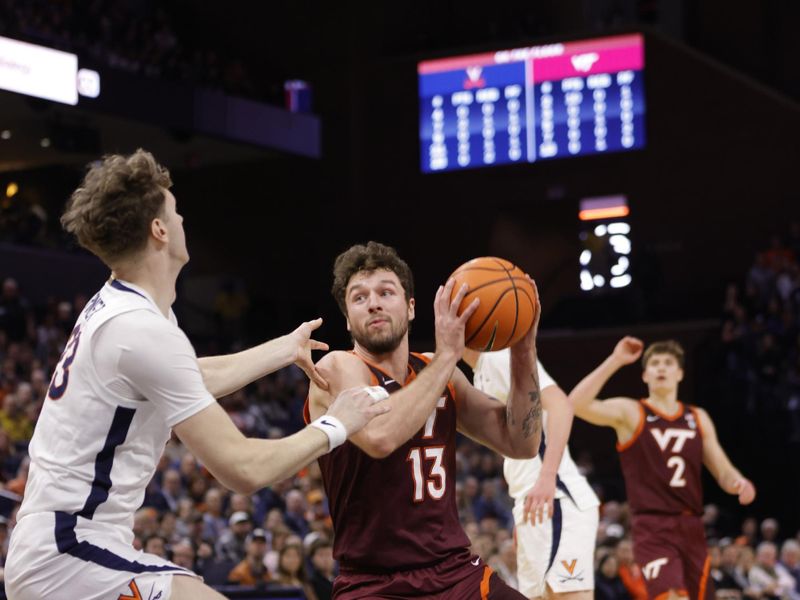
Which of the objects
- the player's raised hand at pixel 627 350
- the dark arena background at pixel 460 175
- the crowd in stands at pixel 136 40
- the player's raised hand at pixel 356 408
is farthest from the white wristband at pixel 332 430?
the crowd in stands at pixel 136 40

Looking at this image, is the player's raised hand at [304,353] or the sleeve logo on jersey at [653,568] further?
the sleeve logo on jersey at [653,568]

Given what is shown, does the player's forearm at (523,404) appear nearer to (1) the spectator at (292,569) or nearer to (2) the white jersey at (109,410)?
(2) the white jersey at (109,410)

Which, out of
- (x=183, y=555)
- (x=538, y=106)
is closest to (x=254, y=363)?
(x=183, y=555)

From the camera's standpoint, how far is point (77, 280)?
19.4 meters

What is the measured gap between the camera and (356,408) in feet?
12.4

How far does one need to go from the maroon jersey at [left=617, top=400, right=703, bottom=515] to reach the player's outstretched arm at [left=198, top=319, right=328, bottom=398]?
161 inches

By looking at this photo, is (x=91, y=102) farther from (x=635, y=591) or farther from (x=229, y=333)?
(x=635, y=591)

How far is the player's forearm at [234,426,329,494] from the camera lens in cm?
347

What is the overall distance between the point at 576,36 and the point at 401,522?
649 inches

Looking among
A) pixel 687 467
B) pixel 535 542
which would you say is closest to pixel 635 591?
pixel 687 467

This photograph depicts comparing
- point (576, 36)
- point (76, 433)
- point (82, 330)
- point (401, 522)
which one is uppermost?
point (576, 36)

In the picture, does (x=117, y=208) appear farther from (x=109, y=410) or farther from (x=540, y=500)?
(x=540, y=500)

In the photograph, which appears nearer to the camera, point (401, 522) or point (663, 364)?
point (401, 522)

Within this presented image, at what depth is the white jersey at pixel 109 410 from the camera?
138 inches
